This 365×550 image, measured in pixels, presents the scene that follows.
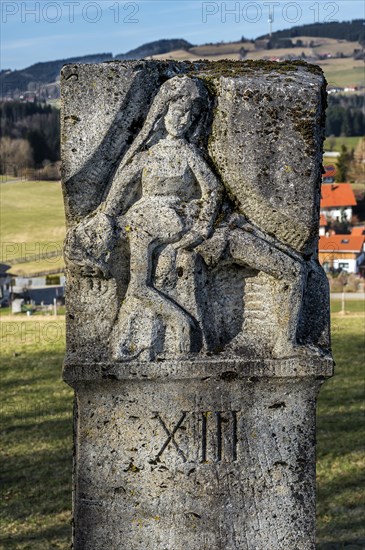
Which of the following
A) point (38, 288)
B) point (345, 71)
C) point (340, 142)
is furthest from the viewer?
point (345, 71)

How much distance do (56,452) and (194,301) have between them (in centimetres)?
721

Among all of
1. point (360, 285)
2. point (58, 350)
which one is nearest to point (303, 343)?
point (58, 350)

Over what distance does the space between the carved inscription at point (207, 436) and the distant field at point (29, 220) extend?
113ft

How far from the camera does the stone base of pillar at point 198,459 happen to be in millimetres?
4691

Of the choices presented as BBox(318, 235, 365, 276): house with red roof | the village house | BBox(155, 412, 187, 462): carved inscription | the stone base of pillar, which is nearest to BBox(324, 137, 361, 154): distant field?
BBox(318, 235, 365, 276): house with red roof

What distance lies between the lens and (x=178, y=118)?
448 cm

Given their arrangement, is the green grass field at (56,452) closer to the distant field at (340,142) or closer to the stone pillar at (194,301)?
the stone pillar at (194,301)

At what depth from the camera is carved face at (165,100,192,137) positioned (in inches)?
176

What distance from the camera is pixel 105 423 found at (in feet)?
15.5

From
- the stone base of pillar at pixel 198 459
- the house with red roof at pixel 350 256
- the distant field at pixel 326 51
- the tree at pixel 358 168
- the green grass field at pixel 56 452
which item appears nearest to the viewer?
the stone base of pillar at pixel 198 459

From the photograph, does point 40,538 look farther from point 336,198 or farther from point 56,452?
point 336,198

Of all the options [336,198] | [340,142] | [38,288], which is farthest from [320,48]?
[38,288]

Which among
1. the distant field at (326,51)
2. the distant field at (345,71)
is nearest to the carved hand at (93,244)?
the distant field at (326,51)

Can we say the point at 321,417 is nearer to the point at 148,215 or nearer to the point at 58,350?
the point at 58,350
